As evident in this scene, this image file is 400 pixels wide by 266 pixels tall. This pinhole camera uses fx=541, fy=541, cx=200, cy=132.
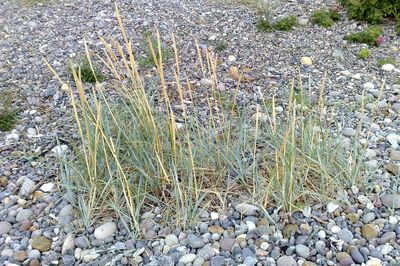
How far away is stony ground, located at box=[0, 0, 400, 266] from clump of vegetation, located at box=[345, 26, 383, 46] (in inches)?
2.2

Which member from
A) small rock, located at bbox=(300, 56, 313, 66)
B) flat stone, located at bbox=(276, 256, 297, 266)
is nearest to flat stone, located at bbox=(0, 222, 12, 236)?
flat stone, located at bbox=(276, 256, 297, 266)

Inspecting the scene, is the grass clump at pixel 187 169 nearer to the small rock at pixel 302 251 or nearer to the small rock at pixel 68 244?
the small rock at pixel 68 244

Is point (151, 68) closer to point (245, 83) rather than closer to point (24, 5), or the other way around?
point (245, 83)

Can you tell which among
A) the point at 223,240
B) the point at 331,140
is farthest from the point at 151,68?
the point at 223,240

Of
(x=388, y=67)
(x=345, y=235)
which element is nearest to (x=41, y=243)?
(x=345, y=235)

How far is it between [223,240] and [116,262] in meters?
0.47

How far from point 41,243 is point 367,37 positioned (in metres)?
3.00

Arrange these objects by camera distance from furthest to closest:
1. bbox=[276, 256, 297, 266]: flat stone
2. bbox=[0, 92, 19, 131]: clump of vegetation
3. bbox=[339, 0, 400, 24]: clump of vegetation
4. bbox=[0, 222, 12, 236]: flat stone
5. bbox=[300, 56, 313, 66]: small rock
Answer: bbox=[339, 0, 400, 24]: clump of vegetation < bbox=[300, 56, 313, 66]: small rock < bbox=[0, 92, 19, 131]: clump of vegetation < bbox=[0, 222, 12, 236]: flat stone < bbox=[276, 256, 297, 266]: flat stone

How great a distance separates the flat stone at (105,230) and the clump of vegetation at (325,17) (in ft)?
9.46

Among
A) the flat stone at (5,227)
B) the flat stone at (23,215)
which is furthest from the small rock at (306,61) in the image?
the flat stone at (5,227)

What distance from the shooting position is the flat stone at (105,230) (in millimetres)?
2407

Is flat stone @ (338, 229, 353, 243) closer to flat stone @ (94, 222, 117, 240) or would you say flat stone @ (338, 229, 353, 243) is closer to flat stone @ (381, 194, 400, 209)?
flat stone @ (381, 194, 400, 209)

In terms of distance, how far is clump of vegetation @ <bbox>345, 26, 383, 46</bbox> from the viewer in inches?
167

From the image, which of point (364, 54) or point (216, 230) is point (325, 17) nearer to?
point (364, 54)
